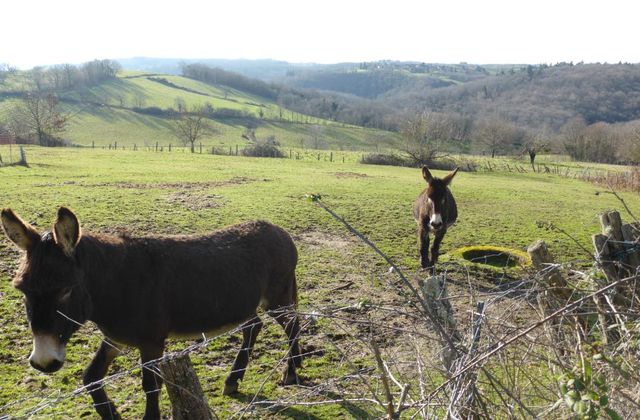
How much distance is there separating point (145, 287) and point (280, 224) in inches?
349

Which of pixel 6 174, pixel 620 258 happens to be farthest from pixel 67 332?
pixel 6 174

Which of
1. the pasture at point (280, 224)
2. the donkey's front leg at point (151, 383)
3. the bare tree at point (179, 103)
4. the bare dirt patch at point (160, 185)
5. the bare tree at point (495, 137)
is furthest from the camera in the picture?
the bare tree at point (179, 103)

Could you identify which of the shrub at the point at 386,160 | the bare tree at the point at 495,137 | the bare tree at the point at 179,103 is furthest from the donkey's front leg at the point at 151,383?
the bare tree at the point at 179,103

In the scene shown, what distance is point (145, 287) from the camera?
4383mm

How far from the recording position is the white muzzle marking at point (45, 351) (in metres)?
3.46

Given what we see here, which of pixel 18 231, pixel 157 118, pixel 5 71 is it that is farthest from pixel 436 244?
pixel 5 71

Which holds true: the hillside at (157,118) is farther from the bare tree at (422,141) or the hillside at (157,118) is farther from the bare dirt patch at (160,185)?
the bare dirt patch at (160,185)

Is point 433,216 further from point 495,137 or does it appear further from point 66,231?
point 495,137

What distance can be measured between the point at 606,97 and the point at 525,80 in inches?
1913

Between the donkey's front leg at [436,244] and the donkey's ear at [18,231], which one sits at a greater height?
the donkey's ear at [18,231]

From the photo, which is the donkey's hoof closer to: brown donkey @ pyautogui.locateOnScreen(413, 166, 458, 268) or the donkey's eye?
the donkey's eye

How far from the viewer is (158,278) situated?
4.52 m

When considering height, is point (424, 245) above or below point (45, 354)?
below

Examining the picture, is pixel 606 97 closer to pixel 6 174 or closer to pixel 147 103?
pixel 147 103
